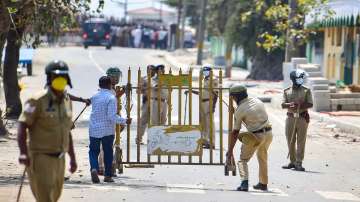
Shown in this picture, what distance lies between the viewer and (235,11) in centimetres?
4678

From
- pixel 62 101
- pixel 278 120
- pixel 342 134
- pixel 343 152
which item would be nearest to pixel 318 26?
pixel 278 120

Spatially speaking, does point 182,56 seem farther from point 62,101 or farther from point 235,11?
point 62,101

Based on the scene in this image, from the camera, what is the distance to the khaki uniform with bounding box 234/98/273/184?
13.6 meters

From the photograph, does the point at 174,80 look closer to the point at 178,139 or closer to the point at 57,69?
the point at 178,139

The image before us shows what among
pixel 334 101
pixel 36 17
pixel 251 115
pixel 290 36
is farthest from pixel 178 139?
pixel 290 36

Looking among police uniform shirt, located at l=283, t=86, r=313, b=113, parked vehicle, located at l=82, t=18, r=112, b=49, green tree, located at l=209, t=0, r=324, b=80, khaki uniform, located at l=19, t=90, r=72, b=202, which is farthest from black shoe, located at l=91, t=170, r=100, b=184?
parked vehicle, located at l=82, t=18, r=112, b=49

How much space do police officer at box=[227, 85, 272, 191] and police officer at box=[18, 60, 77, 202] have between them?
4.69 metres

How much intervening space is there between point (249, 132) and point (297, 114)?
3205mm

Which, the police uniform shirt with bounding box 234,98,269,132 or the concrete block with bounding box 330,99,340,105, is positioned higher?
the police uniform shirt with bounding box 234,98,269,132

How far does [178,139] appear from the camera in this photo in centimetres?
1505

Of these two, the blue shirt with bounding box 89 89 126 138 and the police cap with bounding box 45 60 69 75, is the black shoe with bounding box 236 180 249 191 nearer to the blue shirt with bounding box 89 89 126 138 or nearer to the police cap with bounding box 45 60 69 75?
the blue shirt with bounding box 89 89 126 138

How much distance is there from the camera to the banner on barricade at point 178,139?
1504cm

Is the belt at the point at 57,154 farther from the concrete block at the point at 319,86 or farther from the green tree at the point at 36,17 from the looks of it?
the concrete block at the point at 319,86

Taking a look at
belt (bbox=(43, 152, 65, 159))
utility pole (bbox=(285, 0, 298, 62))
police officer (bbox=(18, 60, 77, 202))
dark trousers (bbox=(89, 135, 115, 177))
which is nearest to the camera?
police officer (bbox=(18, 60, 77, 202))
